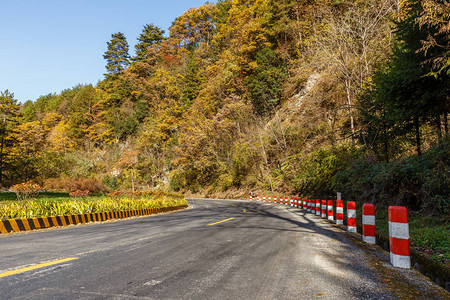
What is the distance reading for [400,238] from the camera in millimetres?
3826

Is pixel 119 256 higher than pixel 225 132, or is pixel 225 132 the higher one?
pixel 225 132

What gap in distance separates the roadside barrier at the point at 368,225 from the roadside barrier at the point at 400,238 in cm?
143

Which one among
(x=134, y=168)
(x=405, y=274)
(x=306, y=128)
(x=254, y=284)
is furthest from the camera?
(x=134, y=168)

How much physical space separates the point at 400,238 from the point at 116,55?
74403mm

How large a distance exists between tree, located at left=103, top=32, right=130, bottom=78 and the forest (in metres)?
0.30

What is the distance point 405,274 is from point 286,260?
1588mm

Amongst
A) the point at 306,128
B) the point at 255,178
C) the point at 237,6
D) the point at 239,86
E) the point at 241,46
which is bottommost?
the point at 255,178

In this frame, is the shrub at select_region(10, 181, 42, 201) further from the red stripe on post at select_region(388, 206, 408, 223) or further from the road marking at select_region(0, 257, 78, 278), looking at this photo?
the red stripe on post at select_region(388, 206, 408, 223)

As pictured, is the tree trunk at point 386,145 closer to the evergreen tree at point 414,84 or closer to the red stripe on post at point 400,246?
the evergreen tree at point 414,84

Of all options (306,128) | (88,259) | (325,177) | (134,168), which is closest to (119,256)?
(88,259)

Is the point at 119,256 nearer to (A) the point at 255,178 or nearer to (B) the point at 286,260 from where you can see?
(B) the point at 286,260

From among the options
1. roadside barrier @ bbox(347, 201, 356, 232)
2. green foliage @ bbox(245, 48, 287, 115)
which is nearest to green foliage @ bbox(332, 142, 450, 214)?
roadside barrier @ bbox(347, 201, 356, 232)

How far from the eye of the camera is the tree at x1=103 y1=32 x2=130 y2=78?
64.8 meters

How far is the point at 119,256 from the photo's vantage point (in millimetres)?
4246
